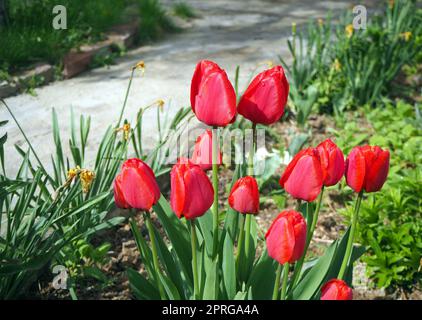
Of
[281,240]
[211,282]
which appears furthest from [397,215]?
[281,240]

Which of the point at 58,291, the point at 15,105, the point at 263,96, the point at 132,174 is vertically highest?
the point at 263,96

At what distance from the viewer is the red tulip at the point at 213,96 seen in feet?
4.40

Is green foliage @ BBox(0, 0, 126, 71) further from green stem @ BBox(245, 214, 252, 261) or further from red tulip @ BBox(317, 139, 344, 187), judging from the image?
red tulip @ BBox(317, 139, 344, 187)

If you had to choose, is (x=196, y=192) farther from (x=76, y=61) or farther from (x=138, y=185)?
(x=76, y=61)

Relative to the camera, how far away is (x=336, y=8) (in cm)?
761

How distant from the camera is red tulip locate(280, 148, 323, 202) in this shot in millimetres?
1326

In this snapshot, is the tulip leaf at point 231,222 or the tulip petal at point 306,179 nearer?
the tulip petal at point 306,179

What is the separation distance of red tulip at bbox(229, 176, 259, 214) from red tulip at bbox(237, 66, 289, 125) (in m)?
0.15

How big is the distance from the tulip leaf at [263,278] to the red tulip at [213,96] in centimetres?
48

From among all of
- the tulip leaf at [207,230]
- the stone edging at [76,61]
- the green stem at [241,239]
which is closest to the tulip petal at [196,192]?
the green stem at [241,239]

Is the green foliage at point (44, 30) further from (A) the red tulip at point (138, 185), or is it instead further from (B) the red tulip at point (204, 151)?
(A) the red tulip at point (138, 185)
